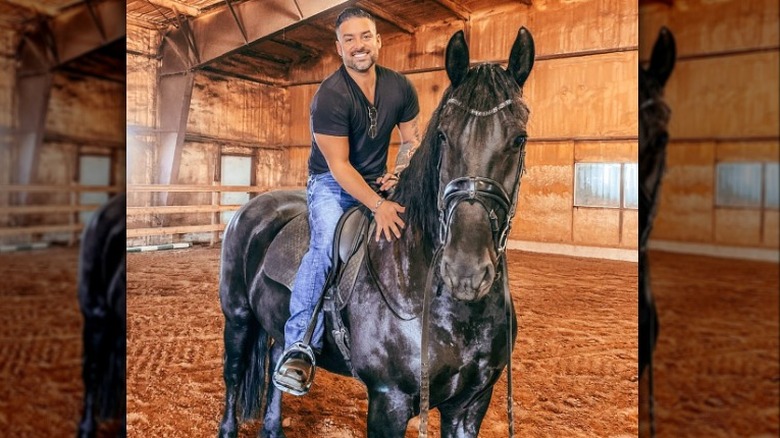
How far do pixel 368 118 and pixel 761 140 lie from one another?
50.2 inches

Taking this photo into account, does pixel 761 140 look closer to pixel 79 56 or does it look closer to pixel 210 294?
pixel 210 294

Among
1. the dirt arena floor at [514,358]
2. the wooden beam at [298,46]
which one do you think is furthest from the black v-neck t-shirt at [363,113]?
the dirt arena floor at [514,358]

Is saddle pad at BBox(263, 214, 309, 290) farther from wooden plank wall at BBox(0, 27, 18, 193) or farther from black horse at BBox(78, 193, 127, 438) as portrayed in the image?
wooden plank wall at BBox(0, 27, 18, 193)

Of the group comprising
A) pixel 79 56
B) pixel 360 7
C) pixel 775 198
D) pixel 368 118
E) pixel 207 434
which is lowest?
pixel 207 434

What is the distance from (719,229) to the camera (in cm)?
137

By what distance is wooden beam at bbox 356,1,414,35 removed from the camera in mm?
2059

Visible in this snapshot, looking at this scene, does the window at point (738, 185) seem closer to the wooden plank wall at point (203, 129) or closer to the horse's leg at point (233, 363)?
the wooden plank wall at point (203, 129)

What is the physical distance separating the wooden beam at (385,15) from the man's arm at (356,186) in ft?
1.80

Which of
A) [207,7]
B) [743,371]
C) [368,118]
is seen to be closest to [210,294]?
[368,118]

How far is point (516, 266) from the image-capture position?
2014 millimetres

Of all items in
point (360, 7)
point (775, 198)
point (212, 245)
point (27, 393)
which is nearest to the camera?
point (775, 198)

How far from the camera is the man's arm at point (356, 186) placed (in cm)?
175

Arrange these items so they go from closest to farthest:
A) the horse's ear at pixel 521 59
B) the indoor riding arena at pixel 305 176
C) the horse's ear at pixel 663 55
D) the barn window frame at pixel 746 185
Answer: the barn window frame at pixel 746 185 → the horse's ear at pixel 663 55 → the horse's ear at pixel 521 59 → the indoor riding arena at pixel 305 176

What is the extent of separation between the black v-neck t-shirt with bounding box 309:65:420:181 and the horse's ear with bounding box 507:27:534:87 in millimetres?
455
